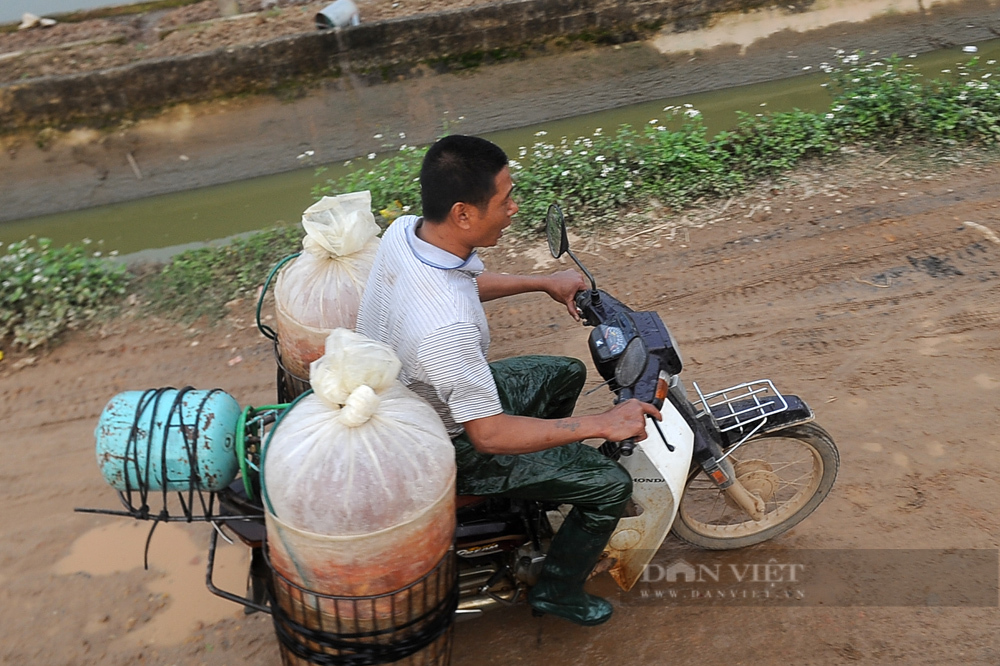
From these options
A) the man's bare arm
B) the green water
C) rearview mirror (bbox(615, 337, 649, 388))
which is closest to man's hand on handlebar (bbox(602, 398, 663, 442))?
the man's bare arm

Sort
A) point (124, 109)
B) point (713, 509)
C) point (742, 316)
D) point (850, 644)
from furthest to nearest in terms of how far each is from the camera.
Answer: point (124, 109), point (742, 316), point (713, 509), point (850, 644)

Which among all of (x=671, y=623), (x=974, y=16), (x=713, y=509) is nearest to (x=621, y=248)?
(x=713, y=509)

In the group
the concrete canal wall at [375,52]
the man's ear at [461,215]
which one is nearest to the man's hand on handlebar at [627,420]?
the man's ear at [461,215]

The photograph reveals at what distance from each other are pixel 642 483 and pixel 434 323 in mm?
980

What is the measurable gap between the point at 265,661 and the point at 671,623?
1501 millimetres

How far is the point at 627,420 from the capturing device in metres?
2.21

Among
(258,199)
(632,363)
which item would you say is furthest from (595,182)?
(258,199)

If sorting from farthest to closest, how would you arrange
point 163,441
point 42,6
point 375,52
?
point 42,6 → point 375,52 → point 163,441

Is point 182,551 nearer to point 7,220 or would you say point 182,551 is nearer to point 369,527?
point 369,527

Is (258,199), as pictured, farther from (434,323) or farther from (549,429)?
(549,429)

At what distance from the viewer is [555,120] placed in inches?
299

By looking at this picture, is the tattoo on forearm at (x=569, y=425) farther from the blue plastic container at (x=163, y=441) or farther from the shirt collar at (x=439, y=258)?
the blue plastic container at (x=163, y=441)

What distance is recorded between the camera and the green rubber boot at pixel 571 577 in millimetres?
2543

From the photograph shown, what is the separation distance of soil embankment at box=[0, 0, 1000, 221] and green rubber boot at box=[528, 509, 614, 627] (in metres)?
5.28
